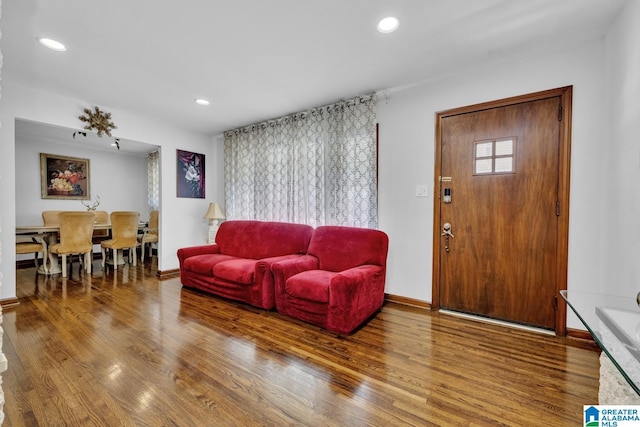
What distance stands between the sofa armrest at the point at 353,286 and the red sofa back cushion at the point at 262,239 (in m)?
1.03

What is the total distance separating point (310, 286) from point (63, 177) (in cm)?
594

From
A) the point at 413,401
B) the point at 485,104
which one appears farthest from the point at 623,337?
the point at 485,104

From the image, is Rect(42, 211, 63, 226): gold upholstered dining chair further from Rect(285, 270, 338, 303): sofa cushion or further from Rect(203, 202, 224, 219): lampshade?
Rect(285, 270, 338, 303): sofa cushion

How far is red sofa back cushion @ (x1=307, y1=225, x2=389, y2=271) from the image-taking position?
2.88m

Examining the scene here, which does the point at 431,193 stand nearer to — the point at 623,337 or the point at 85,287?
the point at 623,337

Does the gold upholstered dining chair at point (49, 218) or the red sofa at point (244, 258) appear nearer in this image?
the red sofa at point (244, 258)

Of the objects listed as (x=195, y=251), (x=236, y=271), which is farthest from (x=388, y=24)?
(x=195, y=251)

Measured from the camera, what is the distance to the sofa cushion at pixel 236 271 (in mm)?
2979

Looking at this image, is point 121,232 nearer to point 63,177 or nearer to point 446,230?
point 63,177

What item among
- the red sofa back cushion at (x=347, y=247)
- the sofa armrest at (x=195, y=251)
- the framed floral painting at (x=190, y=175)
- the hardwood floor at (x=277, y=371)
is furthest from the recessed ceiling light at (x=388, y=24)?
the framed floral painting at (x=190, y=175)

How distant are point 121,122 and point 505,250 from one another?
4.84 m

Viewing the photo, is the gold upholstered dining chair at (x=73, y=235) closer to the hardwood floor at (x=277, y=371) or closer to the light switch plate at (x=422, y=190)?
the hardwood floor at (x=277, y=371)

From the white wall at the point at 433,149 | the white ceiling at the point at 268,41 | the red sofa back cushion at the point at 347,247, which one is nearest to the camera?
the white ceiling at the point at 268,41

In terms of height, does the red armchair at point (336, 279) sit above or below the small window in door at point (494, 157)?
below
